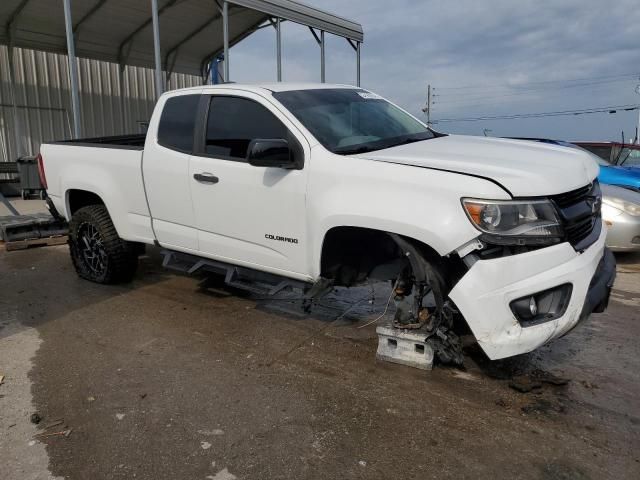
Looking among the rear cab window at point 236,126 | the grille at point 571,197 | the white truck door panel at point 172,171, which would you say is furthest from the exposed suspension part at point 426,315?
the white truck door panel at point 172,171

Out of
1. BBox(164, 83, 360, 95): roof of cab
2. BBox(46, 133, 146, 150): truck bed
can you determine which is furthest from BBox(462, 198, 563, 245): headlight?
BBox(46, 133, 146, 150): truck bed

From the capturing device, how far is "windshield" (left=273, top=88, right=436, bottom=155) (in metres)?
3.72

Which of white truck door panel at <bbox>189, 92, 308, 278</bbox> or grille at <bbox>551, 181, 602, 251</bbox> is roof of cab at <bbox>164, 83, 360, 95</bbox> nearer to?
white truck door panel at <bbox>189, 92, 308, 278</bbox>

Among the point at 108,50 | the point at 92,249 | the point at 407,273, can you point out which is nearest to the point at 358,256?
the point at 407,273

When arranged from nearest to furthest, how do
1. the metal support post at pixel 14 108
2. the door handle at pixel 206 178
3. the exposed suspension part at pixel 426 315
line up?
the exposed suspension part at pixel 426 315 < the door handle at pixel 206 178 < the metal support post at pixel 14 108

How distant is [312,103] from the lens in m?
4.04

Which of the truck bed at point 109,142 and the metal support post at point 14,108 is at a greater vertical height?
the metal support post at point 14,108

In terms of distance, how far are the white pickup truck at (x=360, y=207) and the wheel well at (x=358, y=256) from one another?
0.01m

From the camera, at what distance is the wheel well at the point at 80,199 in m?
5.59

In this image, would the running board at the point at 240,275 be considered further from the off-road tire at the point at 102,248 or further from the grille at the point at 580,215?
the grille at the point at 580,215

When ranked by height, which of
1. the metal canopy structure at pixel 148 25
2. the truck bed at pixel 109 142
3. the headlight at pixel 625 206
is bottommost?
the headlight at pixel 625 206

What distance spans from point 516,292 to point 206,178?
2.48 m

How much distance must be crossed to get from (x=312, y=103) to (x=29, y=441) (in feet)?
9.44

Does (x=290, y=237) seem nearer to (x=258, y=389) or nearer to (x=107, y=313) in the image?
(x=258, y=389)
